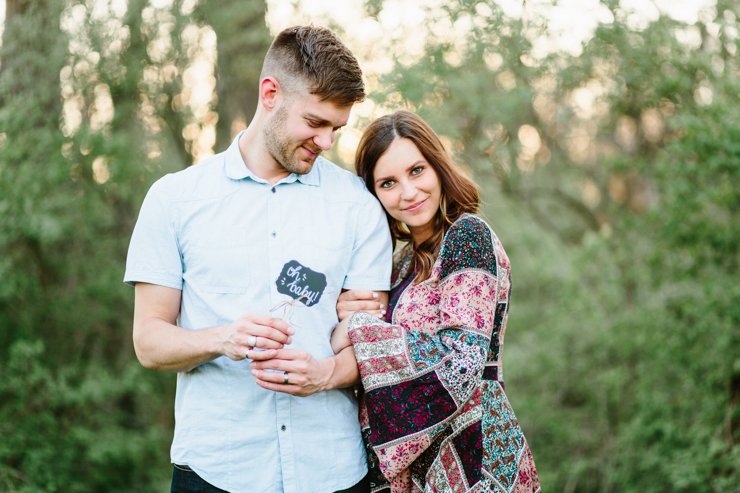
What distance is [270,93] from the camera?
2.10m

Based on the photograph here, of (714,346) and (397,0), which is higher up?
(397,0)

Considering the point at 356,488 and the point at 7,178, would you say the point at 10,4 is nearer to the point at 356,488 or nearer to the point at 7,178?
the point at 7,178

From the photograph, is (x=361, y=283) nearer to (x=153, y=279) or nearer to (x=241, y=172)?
(x=241, y=172)

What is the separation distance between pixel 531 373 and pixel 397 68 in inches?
136

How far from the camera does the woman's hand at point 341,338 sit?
1979mm

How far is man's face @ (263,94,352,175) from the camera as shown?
2.03 m

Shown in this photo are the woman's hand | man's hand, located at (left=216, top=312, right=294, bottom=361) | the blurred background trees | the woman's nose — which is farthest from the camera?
the blurred background trees

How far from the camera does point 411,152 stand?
7.57 ft

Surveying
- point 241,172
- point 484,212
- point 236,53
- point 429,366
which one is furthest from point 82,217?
point 429,366

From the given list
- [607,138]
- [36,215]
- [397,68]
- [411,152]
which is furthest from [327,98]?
[607,138]

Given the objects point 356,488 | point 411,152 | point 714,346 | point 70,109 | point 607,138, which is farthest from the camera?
point 607,138

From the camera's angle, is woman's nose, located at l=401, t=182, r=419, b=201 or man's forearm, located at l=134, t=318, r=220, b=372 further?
woman's nose, located at l=401, t=182, r=419, b=201

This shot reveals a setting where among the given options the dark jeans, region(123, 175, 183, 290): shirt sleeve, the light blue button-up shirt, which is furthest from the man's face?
the dark jeans

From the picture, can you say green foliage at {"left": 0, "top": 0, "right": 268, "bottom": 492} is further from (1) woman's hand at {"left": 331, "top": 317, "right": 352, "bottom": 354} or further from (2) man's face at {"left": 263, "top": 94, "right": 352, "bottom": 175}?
(2) man's face at {"left": 263, "top": 94, "right": 352, "bottom": 175}
